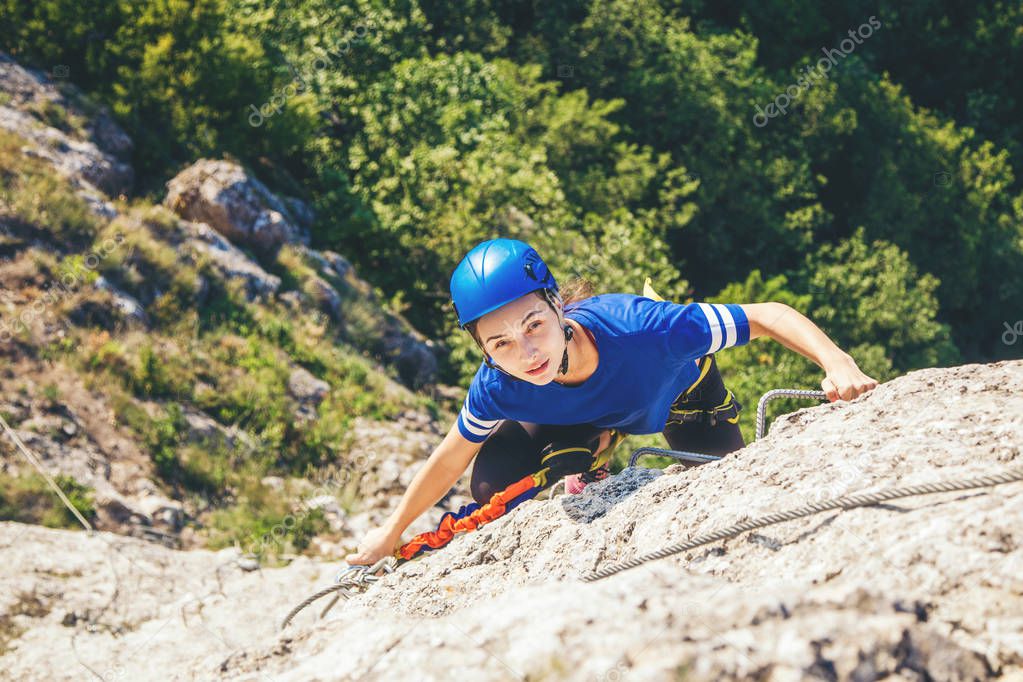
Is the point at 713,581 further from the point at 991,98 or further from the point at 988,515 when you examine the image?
the point at 991,98

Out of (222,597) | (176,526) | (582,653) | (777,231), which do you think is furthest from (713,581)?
(777,231)

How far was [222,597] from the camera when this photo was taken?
5.47 meters

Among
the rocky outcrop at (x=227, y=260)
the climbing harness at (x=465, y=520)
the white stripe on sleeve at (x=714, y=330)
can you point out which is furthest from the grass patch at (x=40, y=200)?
the white stripe on sleeve at (x=714, y=330)

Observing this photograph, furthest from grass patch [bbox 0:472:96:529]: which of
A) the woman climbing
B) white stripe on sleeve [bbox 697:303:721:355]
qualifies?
white stripe on sleeve [bbox 697:303:721:355]

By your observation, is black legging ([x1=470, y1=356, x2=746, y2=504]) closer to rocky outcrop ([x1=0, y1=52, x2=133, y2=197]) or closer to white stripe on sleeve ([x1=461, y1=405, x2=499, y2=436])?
white stripe on sleeve ([x1=461, y1=405, x2=499, y2=436])

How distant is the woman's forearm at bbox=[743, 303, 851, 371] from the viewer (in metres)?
3.25

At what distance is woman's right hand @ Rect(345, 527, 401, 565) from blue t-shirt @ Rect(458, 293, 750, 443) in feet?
1.68

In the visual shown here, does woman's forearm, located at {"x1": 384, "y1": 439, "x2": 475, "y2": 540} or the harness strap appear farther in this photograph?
the harness strap

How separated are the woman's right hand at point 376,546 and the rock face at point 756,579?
0.77 ft

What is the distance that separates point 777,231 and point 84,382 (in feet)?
65.5

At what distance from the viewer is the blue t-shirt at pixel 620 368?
3.60m

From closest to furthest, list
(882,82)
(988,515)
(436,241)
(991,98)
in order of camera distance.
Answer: (988,515)
(436,241)
(882,82)
(991,98)

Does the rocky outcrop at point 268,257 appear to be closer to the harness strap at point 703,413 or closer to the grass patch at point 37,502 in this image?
the grass patch at point 37,502

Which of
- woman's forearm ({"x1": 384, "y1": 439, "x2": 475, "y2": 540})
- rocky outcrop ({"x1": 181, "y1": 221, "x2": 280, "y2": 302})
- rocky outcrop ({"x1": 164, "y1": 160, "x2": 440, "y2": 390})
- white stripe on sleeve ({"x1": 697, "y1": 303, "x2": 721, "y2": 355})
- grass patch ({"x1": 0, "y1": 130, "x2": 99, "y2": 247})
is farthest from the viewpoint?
rocky outcrop ({"x1": 164, "y1": 160, "x2": 440, "y2": 390})
